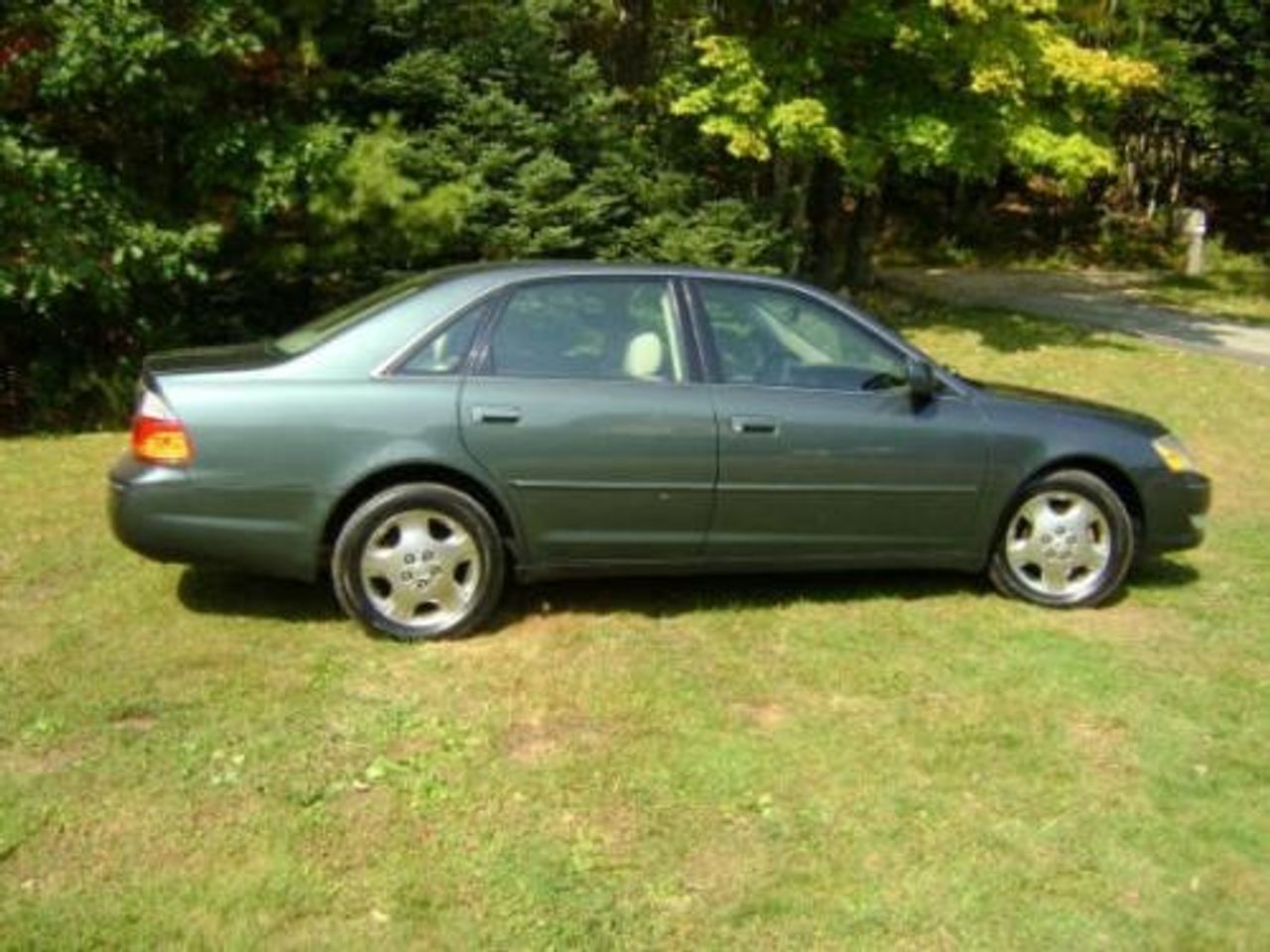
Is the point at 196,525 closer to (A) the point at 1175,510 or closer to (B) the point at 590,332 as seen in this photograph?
(B) the point at 590,332

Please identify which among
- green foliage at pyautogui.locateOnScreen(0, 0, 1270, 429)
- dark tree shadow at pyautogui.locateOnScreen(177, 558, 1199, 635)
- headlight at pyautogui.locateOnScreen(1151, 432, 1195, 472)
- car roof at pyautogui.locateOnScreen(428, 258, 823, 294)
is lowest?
dark tree shadow at pyautogui.locateOnScreen(177, 558, 1199, 635)

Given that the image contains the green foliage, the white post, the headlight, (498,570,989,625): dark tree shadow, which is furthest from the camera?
the white post

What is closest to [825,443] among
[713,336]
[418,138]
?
[713,336]

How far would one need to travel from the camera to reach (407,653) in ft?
17.3

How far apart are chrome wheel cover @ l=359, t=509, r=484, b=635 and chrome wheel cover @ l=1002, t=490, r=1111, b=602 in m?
2.46

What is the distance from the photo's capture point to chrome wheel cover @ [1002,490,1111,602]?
240 inches

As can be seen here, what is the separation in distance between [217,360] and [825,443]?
8.32ft

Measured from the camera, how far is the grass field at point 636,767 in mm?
3631

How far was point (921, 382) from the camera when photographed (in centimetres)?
578

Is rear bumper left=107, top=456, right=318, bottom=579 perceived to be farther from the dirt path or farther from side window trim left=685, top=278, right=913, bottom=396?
the dirt path

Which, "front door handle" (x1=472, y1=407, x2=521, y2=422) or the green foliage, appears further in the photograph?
the green foliage

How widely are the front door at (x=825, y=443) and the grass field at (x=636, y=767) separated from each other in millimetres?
379

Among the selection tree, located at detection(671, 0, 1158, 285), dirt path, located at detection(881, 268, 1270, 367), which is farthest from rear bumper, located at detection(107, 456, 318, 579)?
dirt path, located at detection(881, 268, 1270, 367)

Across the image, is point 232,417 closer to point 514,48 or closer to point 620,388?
point 620,388
